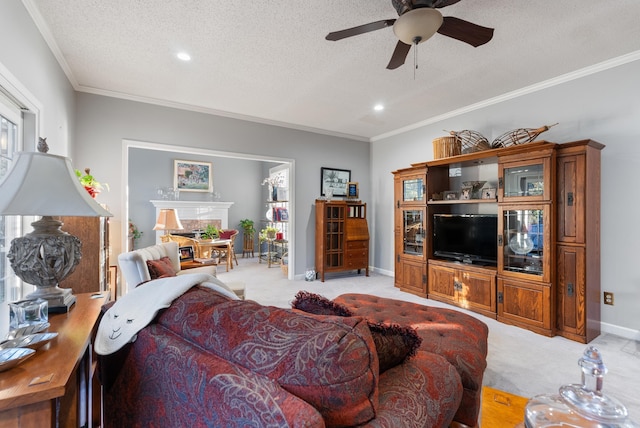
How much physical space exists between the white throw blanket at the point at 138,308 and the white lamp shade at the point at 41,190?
493mm

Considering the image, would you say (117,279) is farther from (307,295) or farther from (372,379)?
(372,379)

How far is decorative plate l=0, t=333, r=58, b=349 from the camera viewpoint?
97 centimetres

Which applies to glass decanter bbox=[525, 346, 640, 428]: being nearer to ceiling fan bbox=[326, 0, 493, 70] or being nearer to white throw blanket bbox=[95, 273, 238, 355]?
white throw blanket bbox=[95, 273, 238, 355]

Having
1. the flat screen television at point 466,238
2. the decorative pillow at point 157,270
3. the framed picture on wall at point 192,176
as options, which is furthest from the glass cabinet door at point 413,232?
the framed picture on wall at point 192,176

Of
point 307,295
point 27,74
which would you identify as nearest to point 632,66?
point 307,295

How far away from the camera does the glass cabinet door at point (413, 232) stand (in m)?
4.21

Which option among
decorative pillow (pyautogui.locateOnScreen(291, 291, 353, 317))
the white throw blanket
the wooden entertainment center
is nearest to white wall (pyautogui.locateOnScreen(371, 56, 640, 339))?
the wooden entertainment center

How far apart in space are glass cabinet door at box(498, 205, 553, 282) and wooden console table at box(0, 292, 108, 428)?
3599 mm

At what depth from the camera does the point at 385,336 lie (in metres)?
1.05

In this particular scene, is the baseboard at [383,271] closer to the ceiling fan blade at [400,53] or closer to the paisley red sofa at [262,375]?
the ceiling fan blade at [400,53]

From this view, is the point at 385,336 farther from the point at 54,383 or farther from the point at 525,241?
the point at 525,241

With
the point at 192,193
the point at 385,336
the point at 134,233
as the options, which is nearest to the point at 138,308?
the point at 385,336

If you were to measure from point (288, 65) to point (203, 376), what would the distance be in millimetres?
2972

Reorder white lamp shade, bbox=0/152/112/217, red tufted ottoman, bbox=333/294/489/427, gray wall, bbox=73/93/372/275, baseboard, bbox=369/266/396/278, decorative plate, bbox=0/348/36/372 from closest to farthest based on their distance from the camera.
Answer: decorative plate, bbox=0/348/36/372 → white lamp shade, bbox=0/152/112/217 → red tufted ottoman, bbox=333/294/489/427 → gray wall, bbox=73/93/372/275 → baseboard, bbox=369/266/396/278
